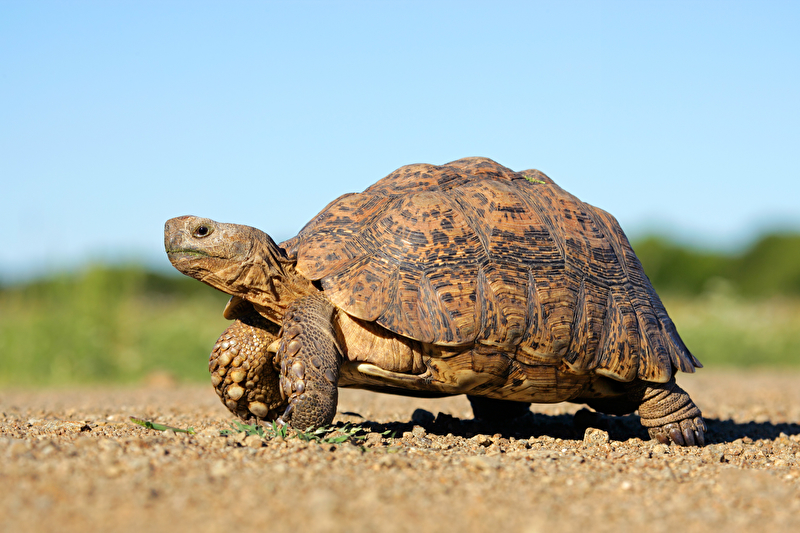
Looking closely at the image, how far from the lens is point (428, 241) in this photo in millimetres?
4453

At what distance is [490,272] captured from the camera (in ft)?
14.4

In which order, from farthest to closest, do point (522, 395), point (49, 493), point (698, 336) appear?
1. point (698, 336)
2. point (522, 395)
3. point (49, 493)

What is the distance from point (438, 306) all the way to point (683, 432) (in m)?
2.10

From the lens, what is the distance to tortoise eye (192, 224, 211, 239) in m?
4.41

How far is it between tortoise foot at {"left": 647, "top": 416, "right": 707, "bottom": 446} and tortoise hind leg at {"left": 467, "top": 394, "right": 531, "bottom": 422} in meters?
1.05

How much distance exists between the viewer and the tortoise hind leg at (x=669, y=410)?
491cm

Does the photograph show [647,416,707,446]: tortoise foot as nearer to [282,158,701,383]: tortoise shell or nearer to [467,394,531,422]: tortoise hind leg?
[282,158,701,383]: tortoise shell

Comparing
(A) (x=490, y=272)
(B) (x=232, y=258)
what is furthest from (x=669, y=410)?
(B) (x=232, y=258)

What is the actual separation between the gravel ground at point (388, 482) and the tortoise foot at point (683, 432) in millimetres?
147

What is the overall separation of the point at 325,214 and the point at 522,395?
1812 mm

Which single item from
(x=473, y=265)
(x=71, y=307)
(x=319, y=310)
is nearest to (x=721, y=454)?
(x=473, y=265)

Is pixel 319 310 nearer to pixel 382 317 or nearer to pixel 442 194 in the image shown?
pixel 382 317

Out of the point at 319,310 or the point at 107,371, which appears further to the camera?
the point at 107,371

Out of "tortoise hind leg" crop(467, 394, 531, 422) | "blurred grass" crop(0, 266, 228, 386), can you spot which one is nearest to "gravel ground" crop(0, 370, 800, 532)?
"tortoise hind leg" crop(467, 394, 531, 422)
